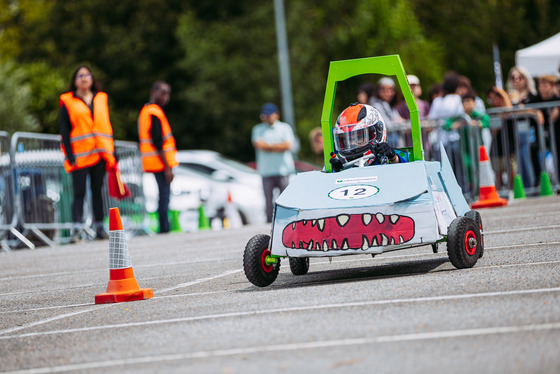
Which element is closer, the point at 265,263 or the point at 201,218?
the point at 265,263

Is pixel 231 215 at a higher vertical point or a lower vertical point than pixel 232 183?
lower

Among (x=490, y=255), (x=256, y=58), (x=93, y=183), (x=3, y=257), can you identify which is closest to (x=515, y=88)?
(x=93, y=183)

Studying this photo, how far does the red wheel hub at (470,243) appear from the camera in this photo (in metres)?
8.54

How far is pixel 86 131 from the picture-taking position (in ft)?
57.0

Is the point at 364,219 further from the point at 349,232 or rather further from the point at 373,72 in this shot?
the point at 373,72

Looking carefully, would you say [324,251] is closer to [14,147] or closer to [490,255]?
[490,255]

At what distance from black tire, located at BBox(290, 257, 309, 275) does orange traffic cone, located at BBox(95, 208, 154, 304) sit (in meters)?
1.21

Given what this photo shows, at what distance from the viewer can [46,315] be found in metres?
8.24

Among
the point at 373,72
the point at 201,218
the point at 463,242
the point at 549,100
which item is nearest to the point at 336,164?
the point at 373,72

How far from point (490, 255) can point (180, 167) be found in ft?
58.0

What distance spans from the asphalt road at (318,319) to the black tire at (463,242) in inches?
4.2

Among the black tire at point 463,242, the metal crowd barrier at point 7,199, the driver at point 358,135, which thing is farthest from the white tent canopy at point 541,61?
the black tire at point 463,242

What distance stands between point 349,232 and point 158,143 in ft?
35.9

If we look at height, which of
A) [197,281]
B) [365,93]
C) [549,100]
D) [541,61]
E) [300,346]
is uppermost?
[541,61]
